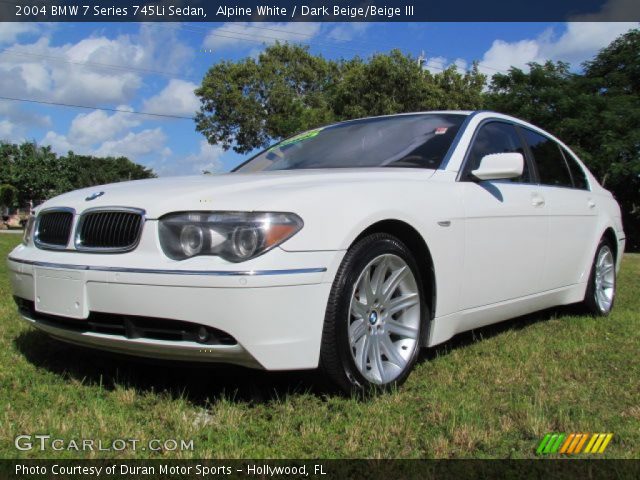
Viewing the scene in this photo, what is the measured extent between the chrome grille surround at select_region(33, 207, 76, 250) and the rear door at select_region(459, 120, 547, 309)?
208 cm

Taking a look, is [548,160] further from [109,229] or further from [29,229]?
[29,229]

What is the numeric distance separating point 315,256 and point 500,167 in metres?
1.41

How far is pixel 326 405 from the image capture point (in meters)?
2.67

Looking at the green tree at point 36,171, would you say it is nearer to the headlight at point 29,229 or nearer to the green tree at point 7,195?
the green tree at point 7,195

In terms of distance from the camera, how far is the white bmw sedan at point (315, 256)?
7.94 feet

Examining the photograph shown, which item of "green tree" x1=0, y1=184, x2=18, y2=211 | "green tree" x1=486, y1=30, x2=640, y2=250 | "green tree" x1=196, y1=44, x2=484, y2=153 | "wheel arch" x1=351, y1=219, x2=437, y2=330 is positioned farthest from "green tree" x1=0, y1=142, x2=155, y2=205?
"wheel arch" x1=351, y1=219, x2=437, y2=330

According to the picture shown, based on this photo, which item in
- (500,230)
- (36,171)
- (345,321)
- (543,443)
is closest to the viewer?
(543,443)

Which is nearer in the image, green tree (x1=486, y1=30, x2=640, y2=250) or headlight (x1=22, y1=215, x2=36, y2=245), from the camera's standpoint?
headlight (x1=22, y1=215, x2=36, y2=245)

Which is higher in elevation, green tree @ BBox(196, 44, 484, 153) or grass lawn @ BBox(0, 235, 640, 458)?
green tree @ BBox(196, 44, 484, 153)

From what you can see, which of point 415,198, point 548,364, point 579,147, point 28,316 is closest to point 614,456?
point 548,364

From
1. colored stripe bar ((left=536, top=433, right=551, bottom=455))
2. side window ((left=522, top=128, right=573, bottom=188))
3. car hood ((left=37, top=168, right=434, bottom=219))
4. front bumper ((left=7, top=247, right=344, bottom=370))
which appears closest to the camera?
colored stripe bar ((left=536, top=433, right=551, bottom=455))

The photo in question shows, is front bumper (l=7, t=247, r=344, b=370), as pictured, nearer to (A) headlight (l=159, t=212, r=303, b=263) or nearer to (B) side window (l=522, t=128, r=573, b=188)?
(A) headlight (l=159, t=212, r=303, b=263)

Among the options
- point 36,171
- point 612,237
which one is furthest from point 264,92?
point 612,237

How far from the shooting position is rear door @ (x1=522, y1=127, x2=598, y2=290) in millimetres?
4180
